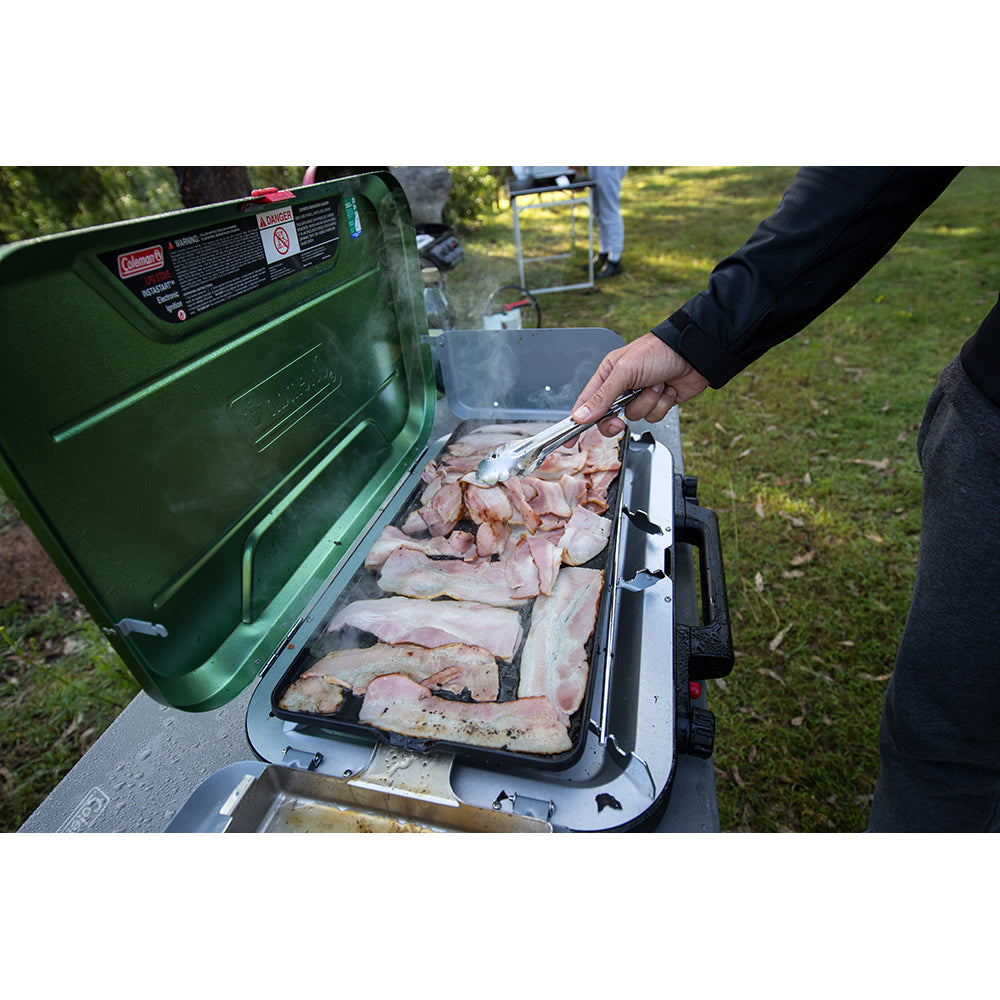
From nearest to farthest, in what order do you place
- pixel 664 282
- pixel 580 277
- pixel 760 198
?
pixel 664 282 → pixel 580 277 → pixel 760 198

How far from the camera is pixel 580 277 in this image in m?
7.95

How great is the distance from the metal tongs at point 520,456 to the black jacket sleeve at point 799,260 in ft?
1.51

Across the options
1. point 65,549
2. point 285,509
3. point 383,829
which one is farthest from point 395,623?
point 65,549

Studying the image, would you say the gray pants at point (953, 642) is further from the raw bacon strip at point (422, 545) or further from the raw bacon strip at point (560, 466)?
the raw bacon strip at point (422, 545)

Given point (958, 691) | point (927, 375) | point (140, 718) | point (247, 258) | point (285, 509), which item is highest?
point (247, 258)

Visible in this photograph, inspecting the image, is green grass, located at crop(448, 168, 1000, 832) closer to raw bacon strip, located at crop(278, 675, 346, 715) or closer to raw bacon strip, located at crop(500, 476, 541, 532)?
raw bacon strip, located at crop(500, 476, 541, 532)

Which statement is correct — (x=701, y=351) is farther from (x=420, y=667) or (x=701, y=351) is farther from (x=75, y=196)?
(x=75, y=196)

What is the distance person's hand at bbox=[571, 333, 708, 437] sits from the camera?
1.82 meters

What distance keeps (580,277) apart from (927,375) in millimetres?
4370

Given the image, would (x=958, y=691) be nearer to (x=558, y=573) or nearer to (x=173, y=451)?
(x=558, y=573)

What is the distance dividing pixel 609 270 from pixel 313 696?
7.55 meters

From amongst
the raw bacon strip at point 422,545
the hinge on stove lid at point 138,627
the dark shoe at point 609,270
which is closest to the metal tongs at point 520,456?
the raw bacon strip at point 422,545

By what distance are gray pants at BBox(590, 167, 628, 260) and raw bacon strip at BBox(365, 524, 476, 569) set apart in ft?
20.7

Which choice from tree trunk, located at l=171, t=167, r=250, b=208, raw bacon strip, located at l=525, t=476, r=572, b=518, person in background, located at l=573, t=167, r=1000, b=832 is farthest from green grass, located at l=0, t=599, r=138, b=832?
person in background, located at l=573, t=167, r=1000, b=832
